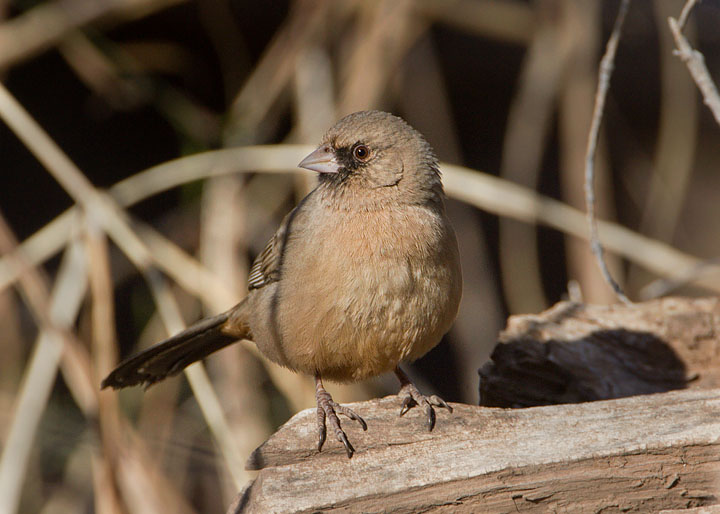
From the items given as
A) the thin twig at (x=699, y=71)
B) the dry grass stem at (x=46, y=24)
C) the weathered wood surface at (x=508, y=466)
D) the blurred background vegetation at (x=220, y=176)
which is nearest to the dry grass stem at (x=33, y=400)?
the blurred background vegetation at (x=220, y=176)

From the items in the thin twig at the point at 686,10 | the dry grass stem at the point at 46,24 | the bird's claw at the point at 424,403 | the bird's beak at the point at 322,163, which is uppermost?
the dry grass stem at the point at 46,24

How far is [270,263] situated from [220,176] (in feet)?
5.44

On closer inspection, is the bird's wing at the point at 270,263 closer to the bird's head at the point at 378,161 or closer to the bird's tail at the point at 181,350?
the bird's tail at the point at 181,350

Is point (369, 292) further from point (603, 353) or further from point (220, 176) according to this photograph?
point (220, 176)

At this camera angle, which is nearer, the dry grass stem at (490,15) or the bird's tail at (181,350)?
the bird's tail at (181,350)

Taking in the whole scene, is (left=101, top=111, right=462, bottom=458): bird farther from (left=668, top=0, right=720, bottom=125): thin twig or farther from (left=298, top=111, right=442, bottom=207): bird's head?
(left=668, top=0, right=720, bottom=125): thin twig

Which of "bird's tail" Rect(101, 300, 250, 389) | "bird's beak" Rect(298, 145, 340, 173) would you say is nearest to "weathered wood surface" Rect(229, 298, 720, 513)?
"bird's beak" Rect(298, 145, 340, 173)

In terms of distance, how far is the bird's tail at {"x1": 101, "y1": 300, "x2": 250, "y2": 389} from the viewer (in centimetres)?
388

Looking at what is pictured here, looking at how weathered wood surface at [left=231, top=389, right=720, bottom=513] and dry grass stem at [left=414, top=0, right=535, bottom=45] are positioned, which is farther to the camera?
dry grass stem at [left=414, top=0, right=535, bottom=45]

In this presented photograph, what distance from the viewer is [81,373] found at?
3824 millimetres

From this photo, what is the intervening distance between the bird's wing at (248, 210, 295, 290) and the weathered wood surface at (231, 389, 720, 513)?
1.14 metres

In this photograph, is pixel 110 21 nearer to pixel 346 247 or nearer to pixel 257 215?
pixel 257 215

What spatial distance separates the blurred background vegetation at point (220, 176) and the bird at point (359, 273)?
654 mm

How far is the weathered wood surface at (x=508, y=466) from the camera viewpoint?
8.18 feet
